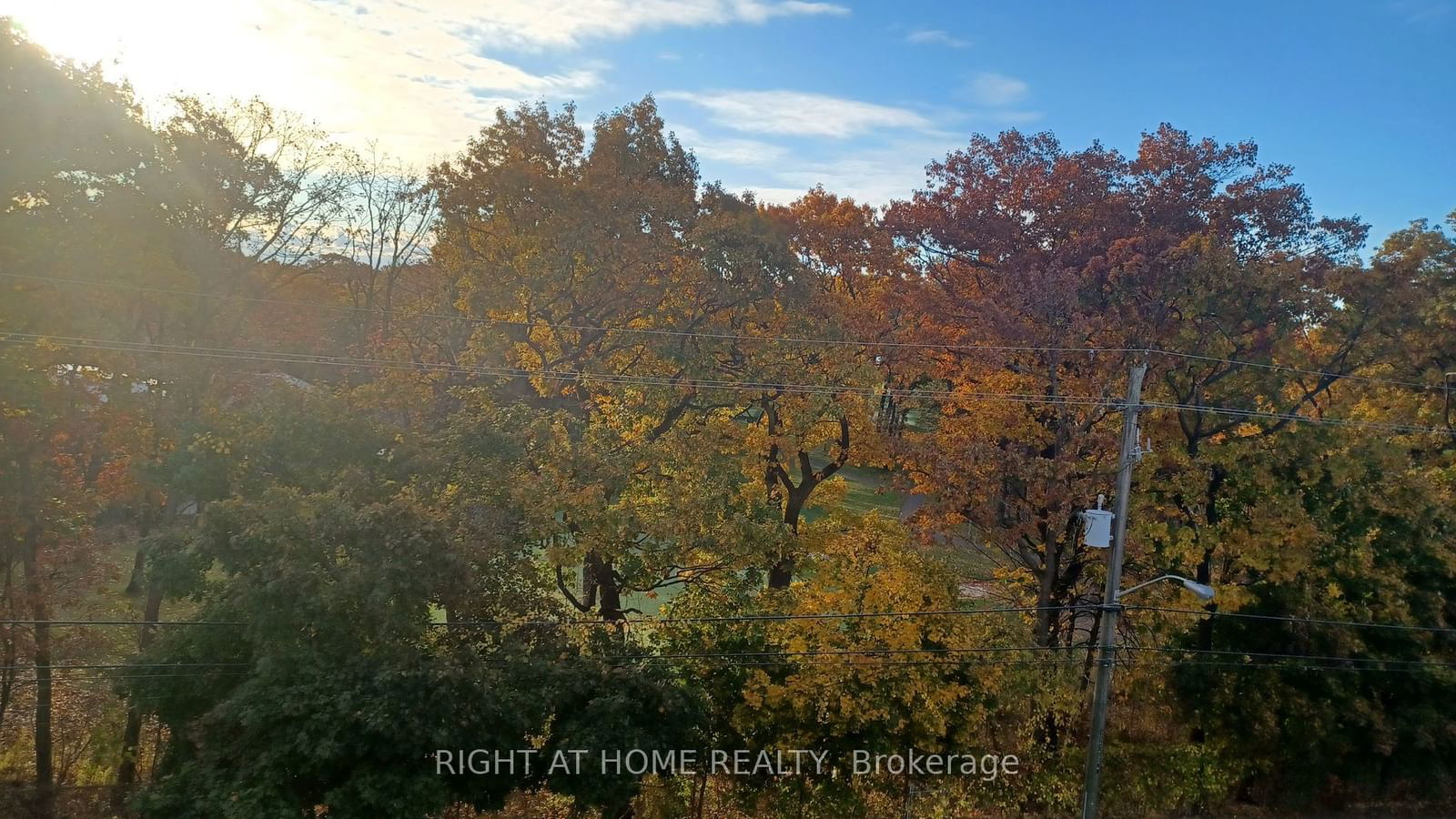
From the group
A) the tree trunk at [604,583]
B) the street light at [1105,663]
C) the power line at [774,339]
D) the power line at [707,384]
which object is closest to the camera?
the street light at [1105,663]

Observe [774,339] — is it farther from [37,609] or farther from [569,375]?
[37,609]

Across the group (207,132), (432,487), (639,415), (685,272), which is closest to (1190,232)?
(685,272)

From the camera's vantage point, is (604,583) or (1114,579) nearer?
(1114,579)

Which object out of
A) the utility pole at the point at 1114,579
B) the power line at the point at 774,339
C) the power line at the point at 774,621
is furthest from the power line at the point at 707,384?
the power line at the point at 774,621

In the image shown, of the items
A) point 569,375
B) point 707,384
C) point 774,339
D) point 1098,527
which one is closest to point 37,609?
point 569,375

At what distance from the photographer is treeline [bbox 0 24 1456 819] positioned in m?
9.96

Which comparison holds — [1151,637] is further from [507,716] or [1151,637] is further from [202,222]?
[202,222]

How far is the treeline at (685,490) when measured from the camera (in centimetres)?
996

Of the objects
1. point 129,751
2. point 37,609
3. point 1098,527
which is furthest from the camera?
point 37,609

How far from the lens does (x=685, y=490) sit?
43.4ft

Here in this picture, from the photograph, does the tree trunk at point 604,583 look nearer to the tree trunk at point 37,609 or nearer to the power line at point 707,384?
the power line at point 707,384

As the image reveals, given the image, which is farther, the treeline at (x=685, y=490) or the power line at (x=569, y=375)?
the power line at (x=569, y=375)

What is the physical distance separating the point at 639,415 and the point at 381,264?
1259 cm

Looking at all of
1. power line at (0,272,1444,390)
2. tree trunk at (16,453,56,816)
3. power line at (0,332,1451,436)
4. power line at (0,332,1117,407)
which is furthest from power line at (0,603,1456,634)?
power line at (0,272,1444,390)
